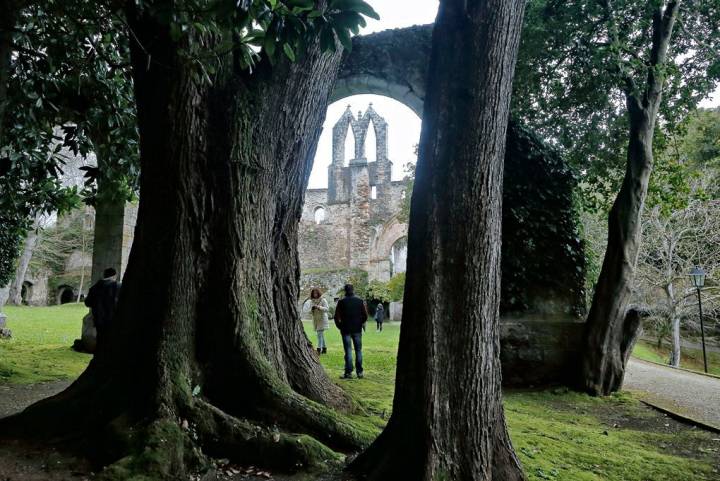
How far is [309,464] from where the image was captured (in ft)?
10.5

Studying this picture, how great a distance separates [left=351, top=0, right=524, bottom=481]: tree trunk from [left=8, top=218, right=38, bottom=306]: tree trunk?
18443 millimetres

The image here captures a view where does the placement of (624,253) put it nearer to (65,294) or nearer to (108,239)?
(108,239)

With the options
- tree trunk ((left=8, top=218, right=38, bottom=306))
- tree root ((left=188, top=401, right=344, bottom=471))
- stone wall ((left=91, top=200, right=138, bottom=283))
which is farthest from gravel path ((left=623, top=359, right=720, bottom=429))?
tree trunk ((left=8, top=218, right=38, bottom=306))

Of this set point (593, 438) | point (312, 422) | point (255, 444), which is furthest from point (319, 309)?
point (255, 444)

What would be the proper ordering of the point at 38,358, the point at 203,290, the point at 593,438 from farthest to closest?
the point at 38,358, the point at 593,438, the point at 203,290

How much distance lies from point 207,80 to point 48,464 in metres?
2.72

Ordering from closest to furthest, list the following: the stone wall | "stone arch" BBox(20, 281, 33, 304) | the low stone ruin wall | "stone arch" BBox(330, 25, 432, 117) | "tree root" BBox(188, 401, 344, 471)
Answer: "tree root" BBox(188, 401, 344, 471) → the low stone ruin wall → "stone arch" BBox(330, 25, 432, 117) → the stone wall → "stone arch" BBox(20, 281, 33, 304)

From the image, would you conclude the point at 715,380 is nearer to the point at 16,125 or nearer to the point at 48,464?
the point at 48,464

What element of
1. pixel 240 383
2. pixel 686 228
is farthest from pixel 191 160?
pixel 686 228

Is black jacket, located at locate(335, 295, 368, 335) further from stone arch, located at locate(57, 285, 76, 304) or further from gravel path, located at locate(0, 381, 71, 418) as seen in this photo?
stone arch, located at locate(57, 285, 76, 304)

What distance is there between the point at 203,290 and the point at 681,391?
7916 millimetres

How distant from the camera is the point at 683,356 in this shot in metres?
21.0

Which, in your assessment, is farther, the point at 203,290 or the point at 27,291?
the point at 27,291

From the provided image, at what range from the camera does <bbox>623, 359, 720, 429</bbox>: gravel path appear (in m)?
6.40
